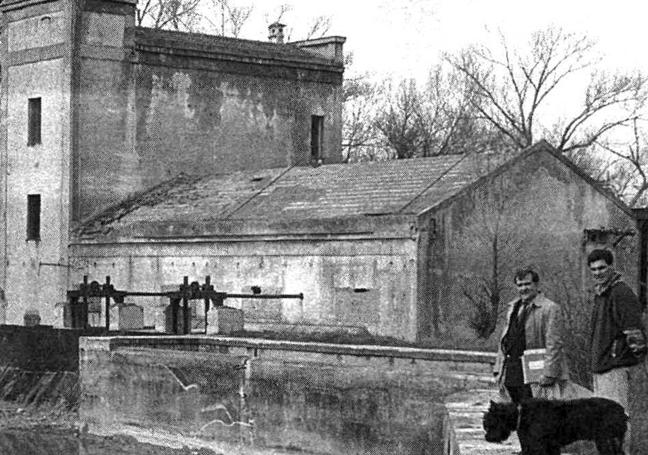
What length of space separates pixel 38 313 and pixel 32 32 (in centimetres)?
735

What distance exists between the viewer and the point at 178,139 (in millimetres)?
37438

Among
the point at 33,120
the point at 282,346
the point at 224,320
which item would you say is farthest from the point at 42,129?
the point at 282,346

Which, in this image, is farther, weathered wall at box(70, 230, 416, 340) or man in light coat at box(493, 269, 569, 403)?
weathered wall at box(70, 230, 416, 340)

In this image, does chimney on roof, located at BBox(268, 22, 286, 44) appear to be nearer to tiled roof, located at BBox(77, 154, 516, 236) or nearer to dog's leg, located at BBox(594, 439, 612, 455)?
tiled roof, located at BBox(77, 154, 516, 236)

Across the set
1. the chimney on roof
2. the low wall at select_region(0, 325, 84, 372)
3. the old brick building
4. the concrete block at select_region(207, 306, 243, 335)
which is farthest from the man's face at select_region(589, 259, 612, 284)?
the chimney on roof

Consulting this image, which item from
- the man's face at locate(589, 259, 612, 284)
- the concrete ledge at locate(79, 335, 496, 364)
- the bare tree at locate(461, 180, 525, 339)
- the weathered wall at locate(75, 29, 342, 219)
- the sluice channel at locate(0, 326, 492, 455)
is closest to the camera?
the man's face at locate(589, 259, 612, 284)

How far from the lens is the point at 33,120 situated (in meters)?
37.3

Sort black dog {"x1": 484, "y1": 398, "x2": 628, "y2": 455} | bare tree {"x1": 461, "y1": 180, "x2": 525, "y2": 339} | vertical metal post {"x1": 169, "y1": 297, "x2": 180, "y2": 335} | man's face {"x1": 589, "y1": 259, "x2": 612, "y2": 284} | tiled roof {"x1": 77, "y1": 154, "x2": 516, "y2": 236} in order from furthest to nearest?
tiled roof {"x1": 77, "y1": 154, "x2": 516, "y2": 236}, vertical metal post {"x1": 169, "y1": 297, "x2": 180, "y2": 335}, bare tree {"x1": 461, "y1": 180, "x2": 525, "y2": 339}, man's face {"x1": 589, "y1": 259, "x2": 612, "y2": 284}, black dog {"x1": 484, "y1": 398, "x2": 628, "y2": 455}

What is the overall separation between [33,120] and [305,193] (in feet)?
29.0

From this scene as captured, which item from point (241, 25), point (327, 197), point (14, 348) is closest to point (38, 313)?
point (14, 348)

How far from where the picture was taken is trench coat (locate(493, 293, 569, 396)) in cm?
1256

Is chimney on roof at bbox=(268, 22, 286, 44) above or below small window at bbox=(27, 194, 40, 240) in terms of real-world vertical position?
above

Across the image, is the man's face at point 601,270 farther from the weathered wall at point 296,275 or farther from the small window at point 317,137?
the small window at point 317,137

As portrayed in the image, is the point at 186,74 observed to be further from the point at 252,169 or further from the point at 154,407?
the point at 154,407
